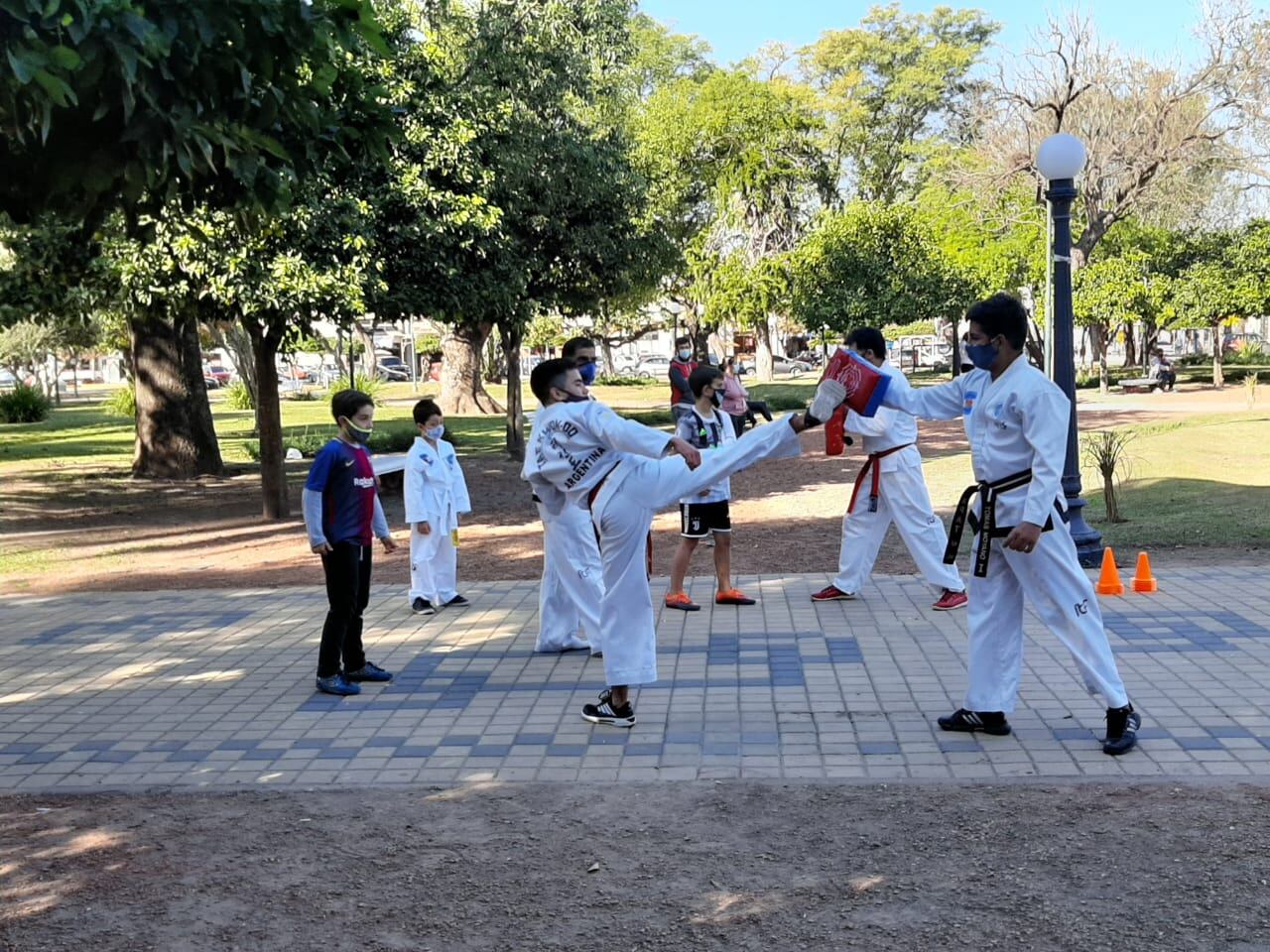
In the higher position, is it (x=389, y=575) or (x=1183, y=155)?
(x=1183, y=155)

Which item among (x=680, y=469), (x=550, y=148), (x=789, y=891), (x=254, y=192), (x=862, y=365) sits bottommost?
(x=789, y=891)

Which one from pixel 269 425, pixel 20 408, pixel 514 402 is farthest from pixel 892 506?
pixel 20 408

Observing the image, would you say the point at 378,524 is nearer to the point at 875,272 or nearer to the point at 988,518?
the point at 988,518

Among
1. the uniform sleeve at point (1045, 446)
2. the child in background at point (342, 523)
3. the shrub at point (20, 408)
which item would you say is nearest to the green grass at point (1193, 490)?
the uniform sleeve at point (1045, 446)

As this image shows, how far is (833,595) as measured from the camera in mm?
9375

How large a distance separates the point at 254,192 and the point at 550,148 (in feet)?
42.0

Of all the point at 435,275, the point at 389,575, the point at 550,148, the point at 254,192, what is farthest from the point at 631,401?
the point at 254,192

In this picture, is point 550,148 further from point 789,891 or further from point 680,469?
point 789,891

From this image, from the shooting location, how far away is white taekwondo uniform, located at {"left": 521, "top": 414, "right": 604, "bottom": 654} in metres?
7.70

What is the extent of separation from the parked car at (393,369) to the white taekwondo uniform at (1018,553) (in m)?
69.4

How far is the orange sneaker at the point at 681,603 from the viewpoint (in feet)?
30.2

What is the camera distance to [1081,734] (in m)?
5.95

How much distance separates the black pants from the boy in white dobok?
6.56 feet

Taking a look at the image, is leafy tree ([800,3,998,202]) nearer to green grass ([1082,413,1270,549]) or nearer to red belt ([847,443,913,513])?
green grass ([1082,413,1270,549])
